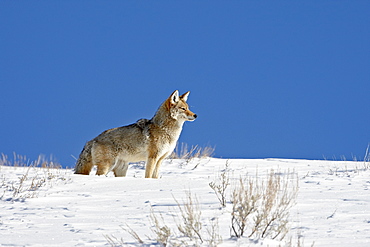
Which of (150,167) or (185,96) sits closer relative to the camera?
(150,167)

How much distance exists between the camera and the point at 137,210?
22.8ft

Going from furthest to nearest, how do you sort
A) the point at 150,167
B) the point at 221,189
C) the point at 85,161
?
1. the point at 85,161
2. the point at 150,167
3. the point at 221,189

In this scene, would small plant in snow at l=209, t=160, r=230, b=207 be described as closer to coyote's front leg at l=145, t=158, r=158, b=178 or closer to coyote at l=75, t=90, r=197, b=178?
coyote's front leg at l=145, t=158, r=158, b=178

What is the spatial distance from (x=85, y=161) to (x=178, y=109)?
239cm

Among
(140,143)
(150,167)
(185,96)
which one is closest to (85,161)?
(140,143)

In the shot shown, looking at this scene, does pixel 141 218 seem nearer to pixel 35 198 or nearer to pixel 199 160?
pixel 35 198

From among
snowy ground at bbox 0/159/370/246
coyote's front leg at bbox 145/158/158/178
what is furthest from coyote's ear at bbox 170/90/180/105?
snowy ground at bbox 0/159/370/246

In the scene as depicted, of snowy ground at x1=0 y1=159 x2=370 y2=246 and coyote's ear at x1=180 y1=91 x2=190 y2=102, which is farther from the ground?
coyote's ear at x1=180 y1=91 x2=190 y2=102

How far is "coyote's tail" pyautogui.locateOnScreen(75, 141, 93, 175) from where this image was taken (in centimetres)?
1118

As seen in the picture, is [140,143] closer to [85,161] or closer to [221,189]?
[85,161]

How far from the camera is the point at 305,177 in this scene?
10547 mm

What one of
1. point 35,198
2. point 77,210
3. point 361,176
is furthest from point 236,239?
point 361,176

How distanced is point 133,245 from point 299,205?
294 cm

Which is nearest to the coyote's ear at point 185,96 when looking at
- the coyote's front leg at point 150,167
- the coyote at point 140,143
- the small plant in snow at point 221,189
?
the coyote at point 140,143
